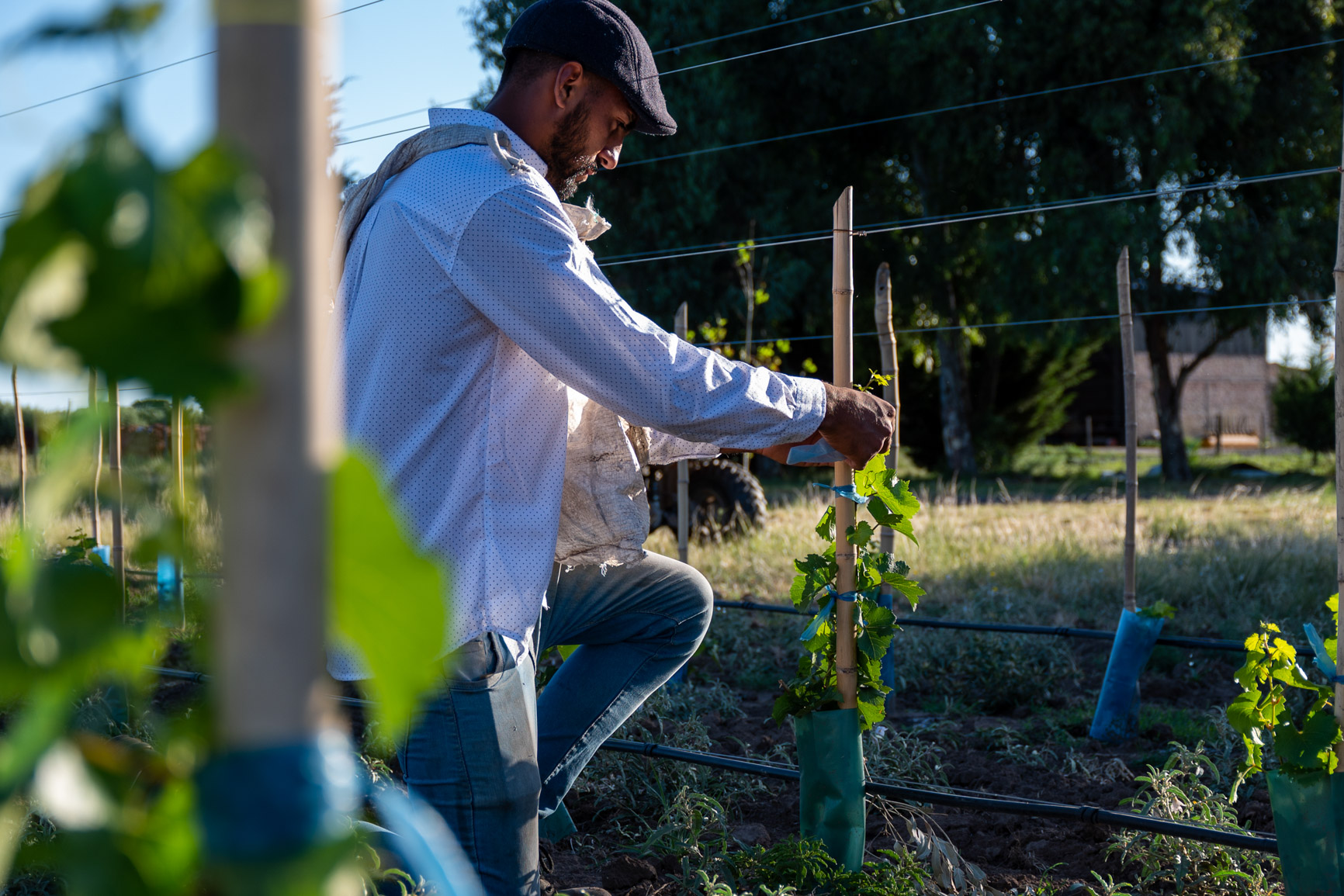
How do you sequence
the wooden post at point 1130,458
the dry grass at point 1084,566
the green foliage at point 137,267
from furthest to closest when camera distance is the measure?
1. the dry grass at point 1084,566
2. the wooden post at point 1130,458
3. the green foliage at point 137,267

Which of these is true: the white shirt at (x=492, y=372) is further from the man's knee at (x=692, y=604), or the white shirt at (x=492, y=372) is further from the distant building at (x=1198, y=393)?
the distant building at (x=1198, y=393)

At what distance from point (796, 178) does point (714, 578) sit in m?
12.5

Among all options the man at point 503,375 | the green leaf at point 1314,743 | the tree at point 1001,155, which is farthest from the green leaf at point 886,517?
the tree at point 1001,155

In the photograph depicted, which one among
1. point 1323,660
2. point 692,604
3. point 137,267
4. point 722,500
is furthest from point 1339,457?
point 722,500

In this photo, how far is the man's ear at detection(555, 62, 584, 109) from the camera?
2043mm

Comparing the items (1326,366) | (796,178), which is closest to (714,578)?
(796,178)

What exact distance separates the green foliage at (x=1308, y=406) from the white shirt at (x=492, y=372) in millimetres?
23093

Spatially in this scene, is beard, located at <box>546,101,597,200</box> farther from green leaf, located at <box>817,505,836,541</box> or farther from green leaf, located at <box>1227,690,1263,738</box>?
green leaf, located at <box>1227,690,1263,738</box>

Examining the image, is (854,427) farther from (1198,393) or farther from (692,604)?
(1198,393)

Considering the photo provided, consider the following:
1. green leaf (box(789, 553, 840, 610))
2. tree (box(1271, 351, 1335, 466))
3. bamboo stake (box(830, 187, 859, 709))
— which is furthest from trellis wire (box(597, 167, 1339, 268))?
tree (box(1271, 351, 1335, 466))

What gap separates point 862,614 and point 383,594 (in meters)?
2.37

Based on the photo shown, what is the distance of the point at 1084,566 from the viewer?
7039 millimetres

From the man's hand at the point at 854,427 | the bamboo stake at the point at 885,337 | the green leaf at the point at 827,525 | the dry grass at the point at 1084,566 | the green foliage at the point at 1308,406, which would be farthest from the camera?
the green foliage at the point at 1308,406

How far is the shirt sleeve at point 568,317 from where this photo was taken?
5.85 feet
